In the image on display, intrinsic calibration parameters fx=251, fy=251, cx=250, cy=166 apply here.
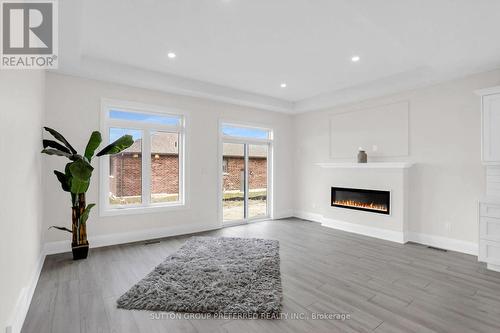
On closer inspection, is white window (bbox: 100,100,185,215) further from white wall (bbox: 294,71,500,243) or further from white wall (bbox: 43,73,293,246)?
white wall (bbox: 294,71,500,243)

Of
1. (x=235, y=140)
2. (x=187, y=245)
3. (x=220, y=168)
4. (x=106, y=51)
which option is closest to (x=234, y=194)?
(x=220, y=168)

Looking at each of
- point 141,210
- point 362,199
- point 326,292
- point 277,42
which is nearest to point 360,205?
point 362,199

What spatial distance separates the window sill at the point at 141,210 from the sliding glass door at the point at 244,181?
1206mm

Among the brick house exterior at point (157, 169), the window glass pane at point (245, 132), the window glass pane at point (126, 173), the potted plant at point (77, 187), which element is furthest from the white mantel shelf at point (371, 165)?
the potted plant at point (77, 187)

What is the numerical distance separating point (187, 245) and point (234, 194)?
6.74ft

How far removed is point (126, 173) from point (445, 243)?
5.81 m

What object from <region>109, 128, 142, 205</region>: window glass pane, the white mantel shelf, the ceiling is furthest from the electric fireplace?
<region>109, 128, 142, 205</region>: window glass pane

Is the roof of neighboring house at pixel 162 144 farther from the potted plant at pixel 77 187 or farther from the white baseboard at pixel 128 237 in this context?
the white baseboard at pixel 128 237

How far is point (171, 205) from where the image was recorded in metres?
5.08

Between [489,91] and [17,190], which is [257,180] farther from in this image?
[17,190]

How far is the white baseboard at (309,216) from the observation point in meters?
6.36

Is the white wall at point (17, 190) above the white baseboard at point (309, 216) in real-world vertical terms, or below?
above

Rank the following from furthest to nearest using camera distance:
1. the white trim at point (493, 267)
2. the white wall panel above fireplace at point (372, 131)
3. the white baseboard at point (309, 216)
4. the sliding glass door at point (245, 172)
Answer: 1. the white baseboard at point (309, 216)
2. the sliding glass door at point (245, 172)
3. the white wall panel above fireplace at point (372, 131)
4. the white trim at point (493, 267)

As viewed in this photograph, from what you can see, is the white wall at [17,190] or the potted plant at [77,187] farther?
the potted plant at [77,187]
